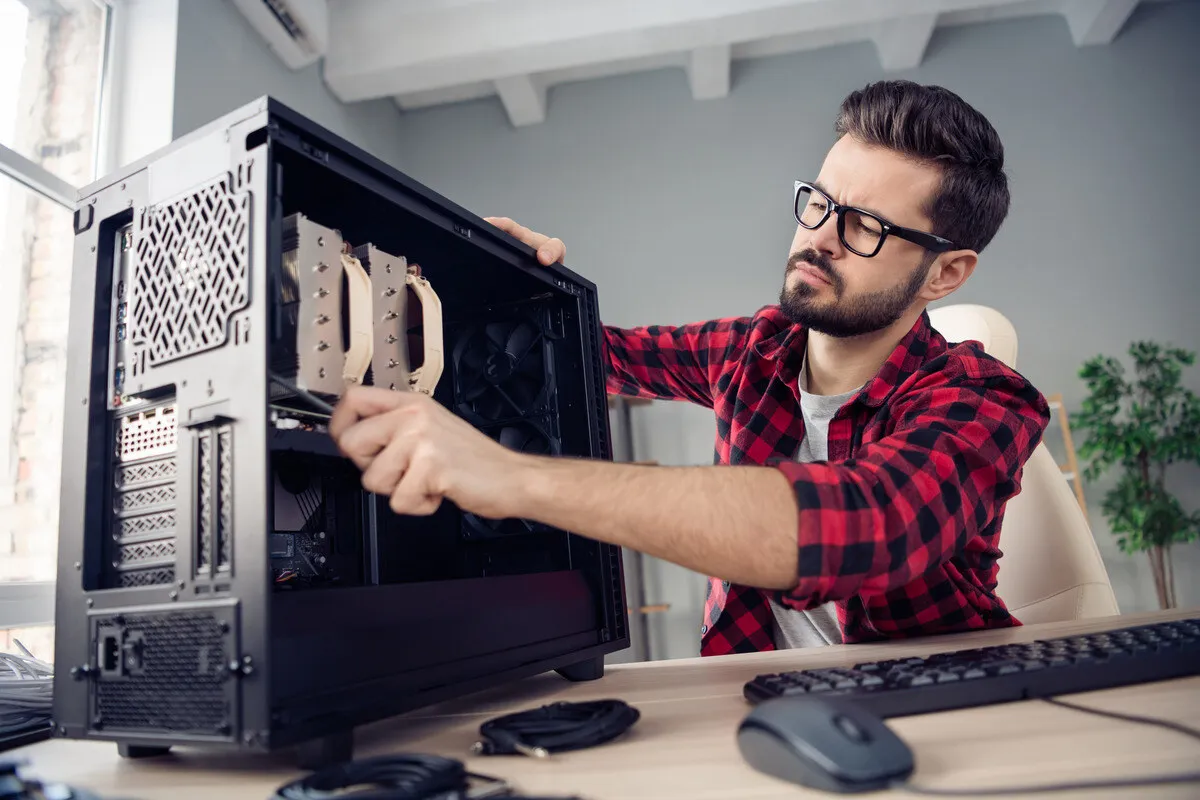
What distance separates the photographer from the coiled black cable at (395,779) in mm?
404

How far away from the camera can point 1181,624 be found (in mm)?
697

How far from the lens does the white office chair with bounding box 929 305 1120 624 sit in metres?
1.09

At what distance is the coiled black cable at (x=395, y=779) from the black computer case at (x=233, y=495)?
0.05 meters

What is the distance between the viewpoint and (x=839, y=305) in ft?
3.68

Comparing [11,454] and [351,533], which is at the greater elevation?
[11,454]

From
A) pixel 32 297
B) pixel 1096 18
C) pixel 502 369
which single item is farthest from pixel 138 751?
pixel 1096 18

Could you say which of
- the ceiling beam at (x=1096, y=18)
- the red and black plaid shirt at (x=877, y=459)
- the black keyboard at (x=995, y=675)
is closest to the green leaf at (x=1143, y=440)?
the ceiling beam at (x=1096, y=18)

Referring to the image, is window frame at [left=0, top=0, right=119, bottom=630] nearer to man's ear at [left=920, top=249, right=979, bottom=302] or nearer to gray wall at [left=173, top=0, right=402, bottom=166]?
gray wall at [left=173, top=0, right=402, bottom=166]

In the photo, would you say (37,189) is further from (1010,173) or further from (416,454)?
(1010,173)

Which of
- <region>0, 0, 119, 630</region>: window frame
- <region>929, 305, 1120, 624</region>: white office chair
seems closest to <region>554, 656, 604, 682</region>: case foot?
<region>929, 305, 1120, 624</region>: white office chair

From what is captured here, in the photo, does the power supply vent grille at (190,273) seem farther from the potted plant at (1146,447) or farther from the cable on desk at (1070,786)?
the potted plant at (1146,447)

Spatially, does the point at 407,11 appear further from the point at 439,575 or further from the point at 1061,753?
the point at 1061,753

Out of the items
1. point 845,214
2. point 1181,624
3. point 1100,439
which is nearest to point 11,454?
point 845,214

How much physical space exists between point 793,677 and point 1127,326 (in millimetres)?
3484
